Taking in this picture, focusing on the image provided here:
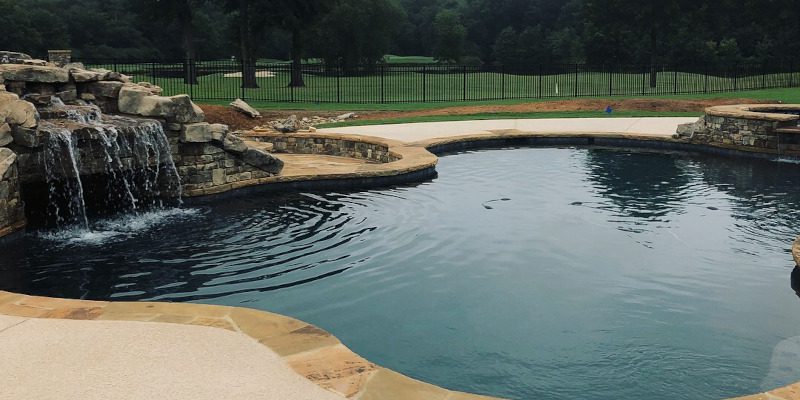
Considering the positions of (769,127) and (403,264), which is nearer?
(403,264)

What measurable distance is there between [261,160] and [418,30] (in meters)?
76.0

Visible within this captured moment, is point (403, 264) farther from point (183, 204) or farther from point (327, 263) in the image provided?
point (183, 204)

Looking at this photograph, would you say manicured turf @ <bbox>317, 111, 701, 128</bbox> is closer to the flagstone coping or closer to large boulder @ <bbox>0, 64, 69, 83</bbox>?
the flagstone coping

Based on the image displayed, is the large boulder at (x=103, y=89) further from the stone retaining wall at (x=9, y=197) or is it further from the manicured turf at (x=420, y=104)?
the manicured turf at (x=420, y=104)

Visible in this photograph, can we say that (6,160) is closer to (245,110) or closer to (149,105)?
(149,105)

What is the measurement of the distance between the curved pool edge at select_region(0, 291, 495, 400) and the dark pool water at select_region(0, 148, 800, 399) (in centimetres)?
83

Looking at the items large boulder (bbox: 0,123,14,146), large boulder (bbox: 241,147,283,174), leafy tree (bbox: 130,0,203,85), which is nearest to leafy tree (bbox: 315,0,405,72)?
leafy tree (bbox: 130,0,203,85)

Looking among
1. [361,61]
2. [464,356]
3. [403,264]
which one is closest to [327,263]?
[403,264]

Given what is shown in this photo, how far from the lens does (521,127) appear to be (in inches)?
767

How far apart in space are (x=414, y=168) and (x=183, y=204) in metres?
3.80

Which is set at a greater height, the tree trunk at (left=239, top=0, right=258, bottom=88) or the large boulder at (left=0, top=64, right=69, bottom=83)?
the tree trunk at (left=239, top=0, right=258, bottom=88)

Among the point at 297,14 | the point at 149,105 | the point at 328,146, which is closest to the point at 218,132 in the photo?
the point at 149,105

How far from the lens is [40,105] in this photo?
10.6 meters

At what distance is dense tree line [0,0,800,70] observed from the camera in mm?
44344
